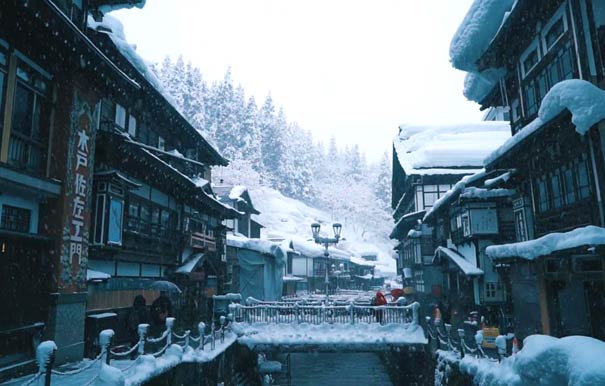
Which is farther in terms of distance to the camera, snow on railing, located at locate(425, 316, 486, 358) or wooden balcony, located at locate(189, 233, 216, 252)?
wooden balcony, located at locate(189, 233, 216, 252)

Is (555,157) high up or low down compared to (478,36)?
down

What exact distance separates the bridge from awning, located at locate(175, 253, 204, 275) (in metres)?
3.33

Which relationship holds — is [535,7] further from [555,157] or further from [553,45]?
[555,157]

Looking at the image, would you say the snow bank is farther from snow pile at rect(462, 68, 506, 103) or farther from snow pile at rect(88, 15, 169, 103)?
snow pile at rect(88, 15, 169, 103)

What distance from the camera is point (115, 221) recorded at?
1575 cm

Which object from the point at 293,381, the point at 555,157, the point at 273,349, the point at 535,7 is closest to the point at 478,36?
the point at 535,7

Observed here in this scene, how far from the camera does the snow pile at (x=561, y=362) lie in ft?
15.7

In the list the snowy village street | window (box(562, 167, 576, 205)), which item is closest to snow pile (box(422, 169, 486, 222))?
the snowy village street

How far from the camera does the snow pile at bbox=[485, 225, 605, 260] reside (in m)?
10.9

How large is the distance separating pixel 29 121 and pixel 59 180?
1875 millimetres

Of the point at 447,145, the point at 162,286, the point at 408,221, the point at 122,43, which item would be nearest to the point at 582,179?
the point at 162,286

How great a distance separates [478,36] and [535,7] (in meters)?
2.88

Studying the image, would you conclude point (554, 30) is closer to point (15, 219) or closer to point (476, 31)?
point (476, 31)

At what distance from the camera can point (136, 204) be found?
19.2 metres
